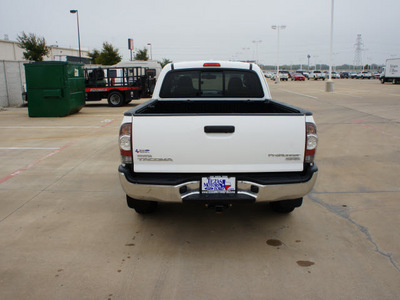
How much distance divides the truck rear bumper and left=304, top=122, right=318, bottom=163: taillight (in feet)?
0.60

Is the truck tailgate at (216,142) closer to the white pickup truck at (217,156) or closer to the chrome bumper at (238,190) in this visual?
the white pickup truck at (217,156)

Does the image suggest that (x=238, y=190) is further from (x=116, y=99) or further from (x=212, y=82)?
(x=116, y=99)

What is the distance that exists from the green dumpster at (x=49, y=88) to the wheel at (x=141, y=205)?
39.6ft

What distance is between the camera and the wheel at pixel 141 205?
4836 millimetres

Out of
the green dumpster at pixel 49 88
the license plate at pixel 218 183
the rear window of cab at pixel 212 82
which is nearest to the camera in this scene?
the license plate at pixel 218 183

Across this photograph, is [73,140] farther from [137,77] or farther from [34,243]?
[137,77]

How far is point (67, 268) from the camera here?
3779 mm

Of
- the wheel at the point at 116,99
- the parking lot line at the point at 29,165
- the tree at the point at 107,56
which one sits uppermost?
the tree at the point at 107,56

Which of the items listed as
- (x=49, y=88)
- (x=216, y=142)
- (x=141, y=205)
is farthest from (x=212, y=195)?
A: (x=49, y=88)

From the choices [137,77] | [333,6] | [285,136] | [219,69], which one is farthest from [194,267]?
[333,6]

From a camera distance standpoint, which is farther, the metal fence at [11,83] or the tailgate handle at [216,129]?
the metal fence at [11,83]

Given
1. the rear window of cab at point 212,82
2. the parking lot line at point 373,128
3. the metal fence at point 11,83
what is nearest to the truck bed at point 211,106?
the rear window of cab at point 212,82

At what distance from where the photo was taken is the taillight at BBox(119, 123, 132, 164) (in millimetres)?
3895

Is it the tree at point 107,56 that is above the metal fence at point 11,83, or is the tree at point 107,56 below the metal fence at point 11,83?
above
